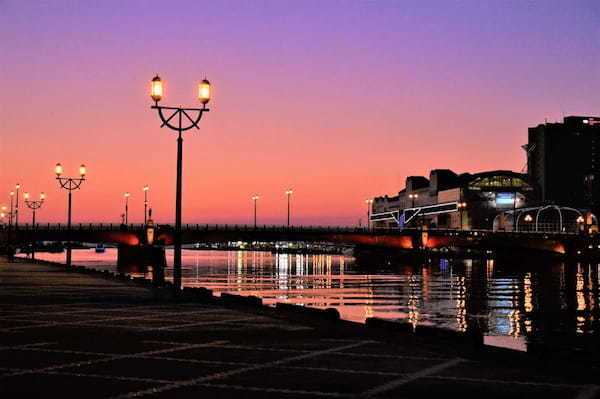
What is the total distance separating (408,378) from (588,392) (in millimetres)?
3003

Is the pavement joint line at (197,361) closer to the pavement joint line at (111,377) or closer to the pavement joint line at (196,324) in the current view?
the pavement joint line at (111,377)

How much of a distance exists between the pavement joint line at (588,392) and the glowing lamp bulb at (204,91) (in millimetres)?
21230

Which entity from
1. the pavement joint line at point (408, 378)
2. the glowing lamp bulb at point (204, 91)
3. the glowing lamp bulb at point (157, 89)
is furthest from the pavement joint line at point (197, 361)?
the glowing lamp bulb at point (157, 89)

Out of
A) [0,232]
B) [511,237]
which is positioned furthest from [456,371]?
[511,237]

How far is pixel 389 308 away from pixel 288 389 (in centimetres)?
3325

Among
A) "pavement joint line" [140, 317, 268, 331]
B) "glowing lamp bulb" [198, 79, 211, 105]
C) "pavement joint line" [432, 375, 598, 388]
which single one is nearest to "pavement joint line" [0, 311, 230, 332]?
"pavement joint line" [140, 317, 268, 331]

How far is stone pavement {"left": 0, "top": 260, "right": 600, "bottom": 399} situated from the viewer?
13.2m

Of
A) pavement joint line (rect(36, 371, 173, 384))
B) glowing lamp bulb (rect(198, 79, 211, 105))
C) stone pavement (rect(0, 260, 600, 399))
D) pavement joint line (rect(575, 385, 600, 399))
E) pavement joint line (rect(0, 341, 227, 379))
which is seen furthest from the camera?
glowing lamp bulb (rect(198, 79, 211, 105))

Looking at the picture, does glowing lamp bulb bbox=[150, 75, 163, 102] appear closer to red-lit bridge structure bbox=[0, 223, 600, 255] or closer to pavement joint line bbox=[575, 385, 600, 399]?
pavement joint line bbox=[575, 385, 600, 399]

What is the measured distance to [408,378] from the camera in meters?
14.5

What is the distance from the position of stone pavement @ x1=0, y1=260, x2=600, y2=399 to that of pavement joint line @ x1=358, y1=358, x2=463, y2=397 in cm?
2

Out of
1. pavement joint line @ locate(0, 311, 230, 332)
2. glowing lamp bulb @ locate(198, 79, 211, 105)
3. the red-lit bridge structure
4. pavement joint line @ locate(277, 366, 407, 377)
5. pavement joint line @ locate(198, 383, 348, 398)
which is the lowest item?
pavement joint line @ locate(198, 383, 348, 398)

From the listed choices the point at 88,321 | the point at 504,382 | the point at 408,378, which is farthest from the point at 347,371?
the point at 88,321

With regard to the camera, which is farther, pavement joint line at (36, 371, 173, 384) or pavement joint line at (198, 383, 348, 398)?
pavement joint line at (36, 371, 173, 384)
